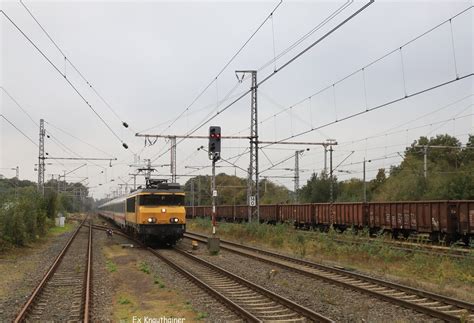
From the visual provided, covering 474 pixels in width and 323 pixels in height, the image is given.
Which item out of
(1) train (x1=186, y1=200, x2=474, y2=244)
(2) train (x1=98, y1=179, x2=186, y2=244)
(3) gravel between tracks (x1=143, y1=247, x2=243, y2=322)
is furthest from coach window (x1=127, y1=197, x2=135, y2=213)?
(1) train (x1=186, y1=200, x2=474, y2=244)

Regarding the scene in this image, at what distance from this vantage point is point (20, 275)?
16031 mm

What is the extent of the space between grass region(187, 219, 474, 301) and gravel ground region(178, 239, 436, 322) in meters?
2.57

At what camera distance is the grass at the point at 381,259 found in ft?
46.5

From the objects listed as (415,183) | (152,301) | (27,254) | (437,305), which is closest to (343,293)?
(437,305)

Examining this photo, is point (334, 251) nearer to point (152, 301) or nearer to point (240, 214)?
point (152, 301)

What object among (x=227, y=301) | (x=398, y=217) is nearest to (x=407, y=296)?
(x=227, y=301)

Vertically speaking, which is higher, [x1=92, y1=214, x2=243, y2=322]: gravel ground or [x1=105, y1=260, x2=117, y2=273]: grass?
[x1=105, y1=260, x2=117, y2=273]: grass

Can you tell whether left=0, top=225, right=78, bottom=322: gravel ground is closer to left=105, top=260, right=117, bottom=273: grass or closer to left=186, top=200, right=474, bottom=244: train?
left=105, top=260, right=117, bottom=273: grass

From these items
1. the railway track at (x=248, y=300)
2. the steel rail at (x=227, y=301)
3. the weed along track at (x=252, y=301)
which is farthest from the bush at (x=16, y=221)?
the steel rail at (x=227, y=301)

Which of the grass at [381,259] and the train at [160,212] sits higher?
the train at [160,212]

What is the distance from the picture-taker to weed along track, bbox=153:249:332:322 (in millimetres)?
9547

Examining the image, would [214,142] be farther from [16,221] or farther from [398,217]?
[398,217]

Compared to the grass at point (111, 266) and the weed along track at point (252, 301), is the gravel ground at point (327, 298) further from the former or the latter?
the grass at point (111, 266)

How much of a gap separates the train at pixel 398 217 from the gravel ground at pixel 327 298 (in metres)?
11.2
